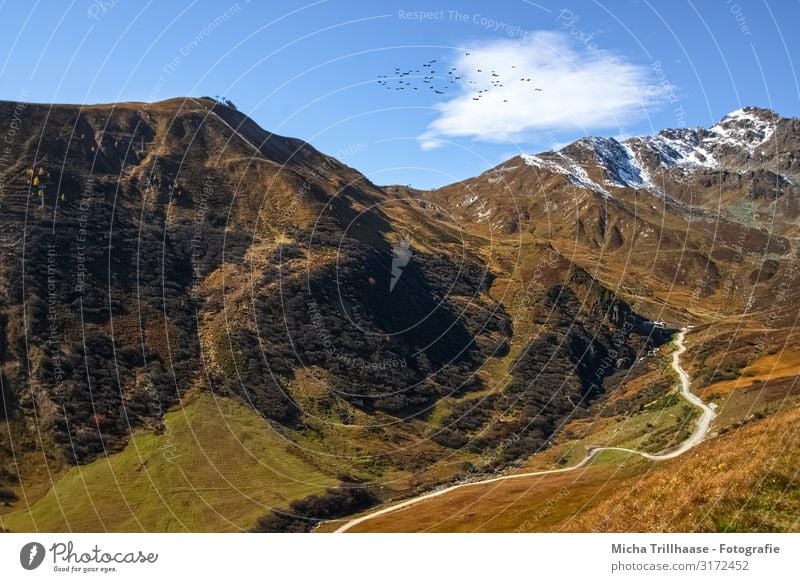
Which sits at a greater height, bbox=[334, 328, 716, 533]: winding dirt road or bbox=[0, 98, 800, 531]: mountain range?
bbox=[0, 98, 800, 531]: mountain range

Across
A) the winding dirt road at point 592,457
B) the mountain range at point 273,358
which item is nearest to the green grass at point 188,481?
the mountain range at point 273,358

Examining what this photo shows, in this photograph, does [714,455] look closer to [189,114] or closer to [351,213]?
[351,213]

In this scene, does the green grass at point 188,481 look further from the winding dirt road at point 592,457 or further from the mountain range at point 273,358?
the winding dirt road at point 592,457

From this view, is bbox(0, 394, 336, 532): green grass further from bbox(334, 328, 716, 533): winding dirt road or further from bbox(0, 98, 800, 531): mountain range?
bbox(334, 328, 716, 533): winding dirt road

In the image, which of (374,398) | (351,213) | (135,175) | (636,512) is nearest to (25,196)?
(135,175)

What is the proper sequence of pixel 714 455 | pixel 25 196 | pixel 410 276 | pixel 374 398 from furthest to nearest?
pixel 410 276
pixel 25 196
pixel 374 398
pixel 714 455

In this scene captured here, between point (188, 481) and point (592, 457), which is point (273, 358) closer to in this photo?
point (188, 481)

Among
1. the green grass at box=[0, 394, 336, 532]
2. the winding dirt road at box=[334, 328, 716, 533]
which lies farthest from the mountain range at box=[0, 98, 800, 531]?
the winding dirt road at box=[334, 328, 716, 533]

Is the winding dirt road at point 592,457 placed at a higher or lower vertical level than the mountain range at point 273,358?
lower

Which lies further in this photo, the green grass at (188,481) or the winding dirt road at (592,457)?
the winding dirt road at (592,457)
